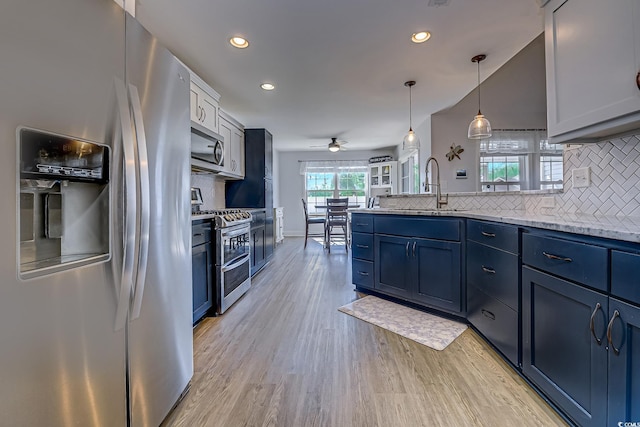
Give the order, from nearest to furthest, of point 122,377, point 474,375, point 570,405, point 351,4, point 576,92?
point 122,377 < point 570,405 < point 576,92 < point 474,375 < point 351,4

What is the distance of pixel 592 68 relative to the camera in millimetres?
1356

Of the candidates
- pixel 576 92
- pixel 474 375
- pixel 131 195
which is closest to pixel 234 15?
pixel 131 195

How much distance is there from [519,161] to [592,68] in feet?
13.4

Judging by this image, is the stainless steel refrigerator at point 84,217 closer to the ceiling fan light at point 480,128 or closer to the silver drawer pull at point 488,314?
the silver drawer pull at point 488,314

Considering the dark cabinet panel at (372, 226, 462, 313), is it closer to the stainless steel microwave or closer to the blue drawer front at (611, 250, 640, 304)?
the blue drawer front at (611, 250, 640, 304)

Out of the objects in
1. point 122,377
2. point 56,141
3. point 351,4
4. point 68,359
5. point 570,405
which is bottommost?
point 570,405

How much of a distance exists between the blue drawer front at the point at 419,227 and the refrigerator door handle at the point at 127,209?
6.87ft

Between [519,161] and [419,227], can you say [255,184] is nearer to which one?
[419,227]

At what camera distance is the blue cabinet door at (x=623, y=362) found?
0.91m

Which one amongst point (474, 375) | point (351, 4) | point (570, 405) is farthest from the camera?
point (351, 4)

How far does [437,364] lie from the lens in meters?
1.69

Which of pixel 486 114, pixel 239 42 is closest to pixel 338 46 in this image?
pixel 239 42

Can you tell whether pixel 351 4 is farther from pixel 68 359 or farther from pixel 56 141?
pixel 68 359

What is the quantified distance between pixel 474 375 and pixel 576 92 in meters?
1.62
